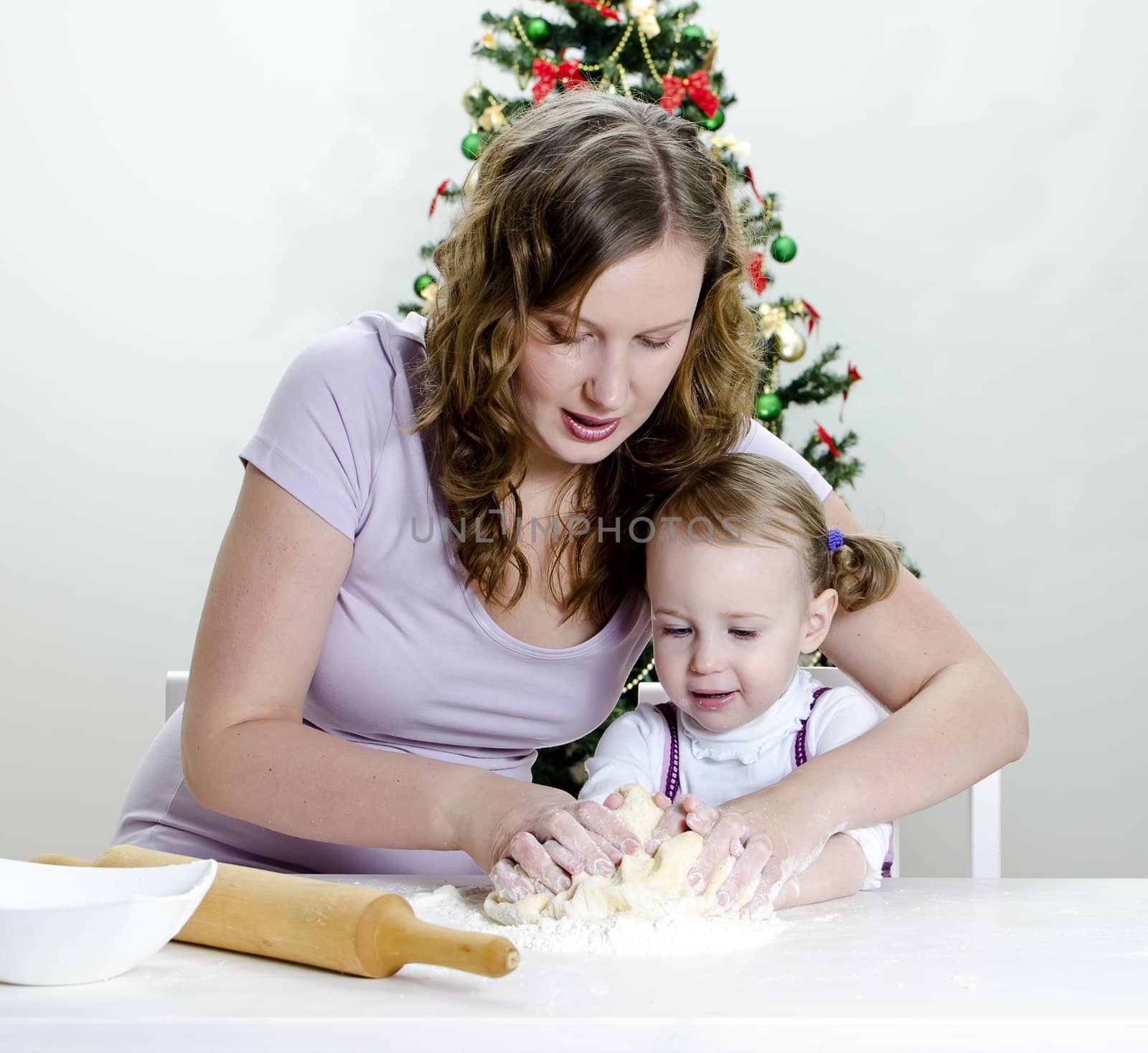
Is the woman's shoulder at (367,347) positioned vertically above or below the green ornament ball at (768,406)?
below

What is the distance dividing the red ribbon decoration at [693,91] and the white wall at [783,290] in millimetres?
918

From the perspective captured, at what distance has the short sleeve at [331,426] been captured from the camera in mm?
1239

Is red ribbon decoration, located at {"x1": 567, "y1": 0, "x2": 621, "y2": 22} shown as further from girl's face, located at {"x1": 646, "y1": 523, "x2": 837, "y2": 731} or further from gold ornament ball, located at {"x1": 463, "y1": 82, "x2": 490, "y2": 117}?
girl's face, located at {"x1": 646, "y1": 523, "x2": 837, "y2": 731}

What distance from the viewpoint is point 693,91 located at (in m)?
2.73

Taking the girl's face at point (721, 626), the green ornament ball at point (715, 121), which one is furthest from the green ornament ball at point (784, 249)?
the girl's face at point (721, 626)

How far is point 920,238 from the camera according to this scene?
3596 mm

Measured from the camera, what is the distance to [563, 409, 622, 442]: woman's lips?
1.24 metres

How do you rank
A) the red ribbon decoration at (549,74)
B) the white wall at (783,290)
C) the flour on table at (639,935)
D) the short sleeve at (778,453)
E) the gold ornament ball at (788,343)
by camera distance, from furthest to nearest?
the white wall at (783,290)
the gold ornament ball at (788,343)
the red ribbon decoration at (549,74)
the short sleeve at (778,453)
the flour on table at (639,935)

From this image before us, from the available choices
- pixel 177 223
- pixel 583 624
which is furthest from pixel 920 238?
→ pixel 583 624

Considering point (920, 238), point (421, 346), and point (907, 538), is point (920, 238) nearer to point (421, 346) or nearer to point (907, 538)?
point (907, 538)

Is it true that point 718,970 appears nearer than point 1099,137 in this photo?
Yes

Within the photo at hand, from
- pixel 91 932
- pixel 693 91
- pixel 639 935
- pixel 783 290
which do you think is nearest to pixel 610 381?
pixel 639 935

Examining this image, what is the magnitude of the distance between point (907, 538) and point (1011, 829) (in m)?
0.90

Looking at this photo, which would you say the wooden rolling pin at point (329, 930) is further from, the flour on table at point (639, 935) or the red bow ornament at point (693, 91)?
the red bow ornament at point (693, 91)
